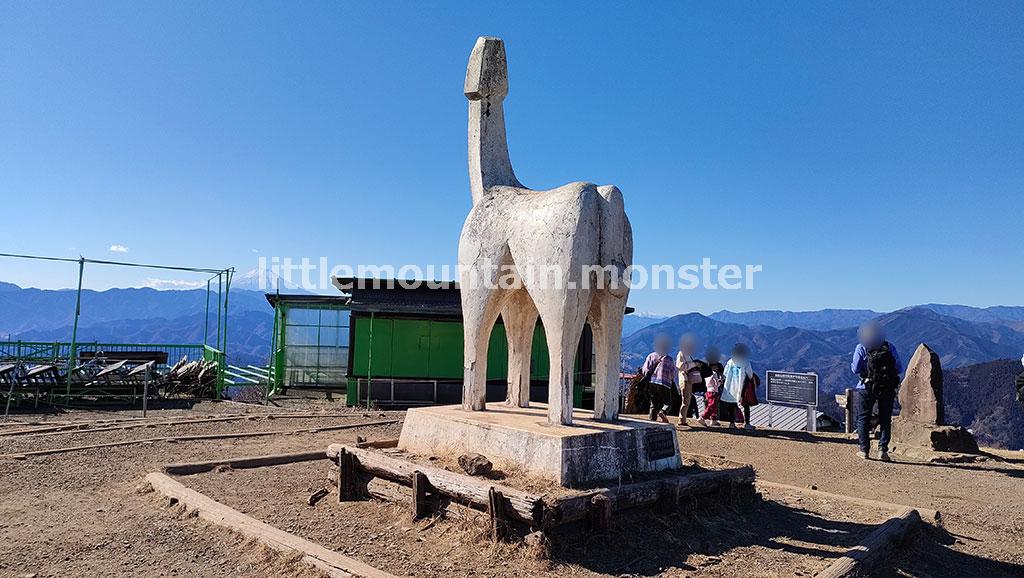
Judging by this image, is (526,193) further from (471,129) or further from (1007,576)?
(1007,576)

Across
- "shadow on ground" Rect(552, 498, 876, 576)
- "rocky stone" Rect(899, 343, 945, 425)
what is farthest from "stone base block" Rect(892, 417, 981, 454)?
"shadow on ground" Rect(552, 498, 876, 576)

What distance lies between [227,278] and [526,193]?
1248cm

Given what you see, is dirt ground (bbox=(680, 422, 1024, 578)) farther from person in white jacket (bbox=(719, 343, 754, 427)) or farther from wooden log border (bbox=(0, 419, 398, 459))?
wooden log border (bbox=(0, 419, 398, 459))

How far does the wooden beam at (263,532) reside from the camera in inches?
153

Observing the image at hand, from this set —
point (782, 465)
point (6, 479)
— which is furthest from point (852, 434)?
point (6, 479)

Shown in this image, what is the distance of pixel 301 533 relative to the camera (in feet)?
16.1

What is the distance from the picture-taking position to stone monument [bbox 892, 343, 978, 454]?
9914 millimetres

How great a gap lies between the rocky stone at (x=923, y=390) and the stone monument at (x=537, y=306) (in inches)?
270

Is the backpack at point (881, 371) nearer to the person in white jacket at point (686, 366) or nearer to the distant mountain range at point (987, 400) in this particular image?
the person in white jacket at point (686, 366)

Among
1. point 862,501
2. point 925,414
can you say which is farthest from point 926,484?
point 925,414

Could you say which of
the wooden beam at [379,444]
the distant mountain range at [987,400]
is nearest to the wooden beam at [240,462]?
the wooden beam at [379,444]

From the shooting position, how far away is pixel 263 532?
460 centimetres

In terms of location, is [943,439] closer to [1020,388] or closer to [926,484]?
[1020,388]

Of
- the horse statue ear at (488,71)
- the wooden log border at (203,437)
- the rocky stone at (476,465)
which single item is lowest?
the wooden log border at (203,437)
